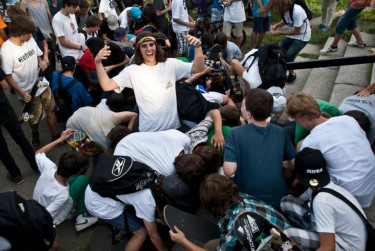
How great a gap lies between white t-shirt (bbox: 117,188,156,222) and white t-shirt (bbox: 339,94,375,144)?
2.21 metres

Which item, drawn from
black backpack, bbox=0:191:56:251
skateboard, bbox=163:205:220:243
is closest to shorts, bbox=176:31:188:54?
skateboard, bbox=163:205:220:243

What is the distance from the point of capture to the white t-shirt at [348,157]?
2.22 metres

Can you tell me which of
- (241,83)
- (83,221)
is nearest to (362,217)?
(241,83)

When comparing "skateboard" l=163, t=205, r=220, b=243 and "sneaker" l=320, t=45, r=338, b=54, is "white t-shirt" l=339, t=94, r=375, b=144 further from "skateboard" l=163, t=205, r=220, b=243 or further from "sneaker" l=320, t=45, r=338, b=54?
"sneaker" l=320, t=45, r=338, b=54

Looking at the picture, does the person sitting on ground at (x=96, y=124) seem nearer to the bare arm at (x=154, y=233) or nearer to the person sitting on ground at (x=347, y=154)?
the bare arm at (x=154, y=233)

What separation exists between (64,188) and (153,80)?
1.46 meters

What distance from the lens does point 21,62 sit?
156 inches

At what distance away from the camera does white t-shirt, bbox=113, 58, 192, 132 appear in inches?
126

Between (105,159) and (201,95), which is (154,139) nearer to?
(105,159)

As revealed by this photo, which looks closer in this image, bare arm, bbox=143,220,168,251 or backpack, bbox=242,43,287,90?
bare arm, bbox=143,220,168,251

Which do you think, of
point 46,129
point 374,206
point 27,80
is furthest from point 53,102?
point 374,206

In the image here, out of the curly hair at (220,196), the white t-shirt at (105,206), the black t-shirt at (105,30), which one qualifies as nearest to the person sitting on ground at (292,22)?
the curly hair at (220,196)

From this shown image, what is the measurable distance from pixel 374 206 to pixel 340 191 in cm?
120

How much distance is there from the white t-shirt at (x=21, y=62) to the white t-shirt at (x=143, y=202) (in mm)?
2586
